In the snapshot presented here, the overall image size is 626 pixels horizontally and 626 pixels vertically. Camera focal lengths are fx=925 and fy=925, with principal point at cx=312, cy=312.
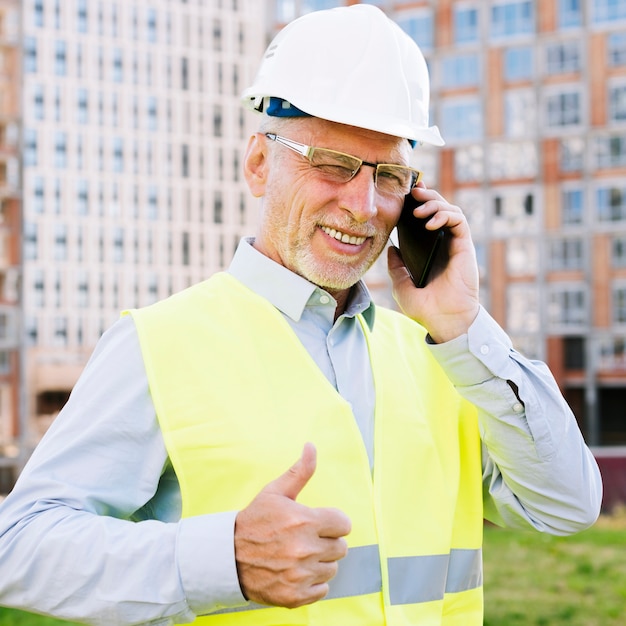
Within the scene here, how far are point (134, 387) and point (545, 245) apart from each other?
33.6 metres

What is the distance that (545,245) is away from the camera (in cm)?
3384

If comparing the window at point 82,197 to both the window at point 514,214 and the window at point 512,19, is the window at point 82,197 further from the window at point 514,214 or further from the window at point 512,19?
the window at point 514,214

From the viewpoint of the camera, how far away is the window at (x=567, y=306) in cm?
3331

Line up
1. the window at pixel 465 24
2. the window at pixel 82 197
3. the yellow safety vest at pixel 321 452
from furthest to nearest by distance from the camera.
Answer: the window at pixel 82 197 < the window at pixel 465 24 < the yellow safety vest at pixel 321 452

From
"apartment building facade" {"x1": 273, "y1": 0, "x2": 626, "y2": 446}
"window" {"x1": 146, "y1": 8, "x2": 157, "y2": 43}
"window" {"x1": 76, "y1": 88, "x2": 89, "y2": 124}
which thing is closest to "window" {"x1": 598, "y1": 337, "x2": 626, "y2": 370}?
"apartment building facade" {"x1": 273, "y1": 0, "x2": 626, "y2": 446}

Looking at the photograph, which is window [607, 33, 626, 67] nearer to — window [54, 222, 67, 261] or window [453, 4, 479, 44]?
window [453, 4, 479, 44]

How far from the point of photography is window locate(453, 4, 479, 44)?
116 feet

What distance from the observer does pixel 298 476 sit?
1.29 meters

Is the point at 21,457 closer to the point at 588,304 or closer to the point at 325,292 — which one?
the point at 588,304

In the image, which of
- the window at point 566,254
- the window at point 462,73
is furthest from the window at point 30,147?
the window at point 566,254

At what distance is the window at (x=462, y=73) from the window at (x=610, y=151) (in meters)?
5.18

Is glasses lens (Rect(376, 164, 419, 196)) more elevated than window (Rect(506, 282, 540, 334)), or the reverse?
glasses lens (Rect(376, 164, 419, 196))

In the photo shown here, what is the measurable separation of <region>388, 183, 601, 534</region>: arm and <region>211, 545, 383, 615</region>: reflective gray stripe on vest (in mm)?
330

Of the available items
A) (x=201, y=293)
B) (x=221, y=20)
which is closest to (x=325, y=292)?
(x=201, y=293)
